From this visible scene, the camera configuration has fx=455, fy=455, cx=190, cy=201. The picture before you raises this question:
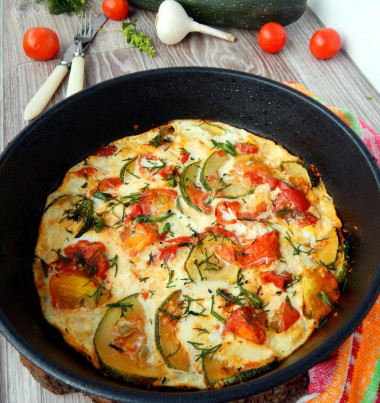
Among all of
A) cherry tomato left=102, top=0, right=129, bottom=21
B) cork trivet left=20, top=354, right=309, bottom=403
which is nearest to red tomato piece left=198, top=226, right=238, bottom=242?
cork trivet left=20, top=354, right=309, bottom=403

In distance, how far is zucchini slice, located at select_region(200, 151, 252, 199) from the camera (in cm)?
309

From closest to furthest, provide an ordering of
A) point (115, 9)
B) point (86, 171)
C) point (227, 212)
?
point (227, 212) < point (86, 171) < point (115, 9)

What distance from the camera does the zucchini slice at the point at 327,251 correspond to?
2826 millimetres

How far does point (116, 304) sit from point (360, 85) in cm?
331

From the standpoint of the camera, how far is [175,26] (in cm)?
454

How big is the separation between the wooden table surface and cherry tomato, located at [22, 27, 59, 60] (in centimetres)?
9

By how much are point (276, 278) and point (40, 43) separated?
3303 millimetres

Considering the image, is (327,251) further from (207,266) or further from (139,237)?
(139,237)

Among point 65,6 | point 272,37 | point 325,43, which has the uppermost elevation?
point 325,43

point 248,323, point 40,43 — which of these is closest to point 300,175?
point 248,323

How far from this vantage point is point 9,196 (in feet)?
9.45

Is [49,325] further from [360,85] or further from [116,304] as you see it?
[360,85]

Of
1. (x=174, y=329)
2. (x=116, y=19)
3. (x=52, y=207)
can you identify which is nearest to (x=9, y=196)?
(x=52, y=207)

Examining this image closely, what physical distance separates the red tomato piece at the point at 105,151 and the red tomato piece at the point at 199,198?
0.69 metres
